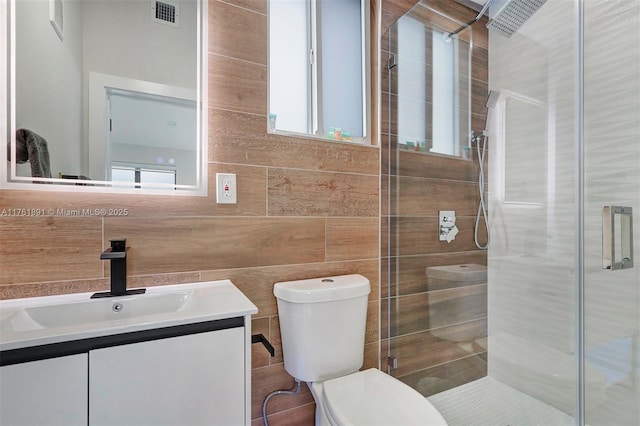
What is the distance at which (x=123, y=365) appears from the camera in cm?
75

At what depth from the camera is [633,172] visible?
45.4 inches

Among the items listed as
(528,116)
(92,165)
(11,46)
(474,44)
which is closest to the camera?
(11,46)

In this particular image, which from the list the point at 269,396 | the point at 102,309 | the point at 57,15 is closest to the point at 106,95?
the point at 57,15

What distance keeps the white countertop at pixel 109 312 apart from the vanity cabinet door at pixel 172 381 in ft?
0.17

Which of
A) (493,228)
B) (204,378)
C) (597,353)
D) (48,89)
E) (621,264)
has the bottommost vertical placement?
(597,353)

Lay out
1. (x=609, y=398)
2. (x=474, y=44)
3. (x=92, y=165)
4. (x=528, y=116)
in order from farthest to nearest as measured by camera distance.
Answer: (x=474, y=44) → (x=528, y=116) → (x=609, y=398) → (x=92, y=165)

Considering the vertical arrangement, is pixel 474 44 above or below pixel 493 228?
above

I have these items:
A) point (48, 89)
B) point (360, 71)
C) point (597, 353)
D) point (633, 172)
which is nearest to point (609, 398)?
point (597, 353)

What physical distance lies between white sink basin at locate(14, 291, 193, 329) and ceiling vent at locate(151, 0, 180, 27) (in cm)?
107

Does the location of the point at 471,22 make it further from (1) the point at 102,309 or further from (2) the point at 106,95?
(1) the point at 102,309

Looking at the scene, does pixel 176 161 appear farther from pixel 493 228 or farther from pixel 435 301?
pixel 493 228

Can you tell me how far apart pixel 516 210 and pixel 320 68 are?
48.4 inches

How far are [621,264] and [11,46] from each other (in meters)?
2.33

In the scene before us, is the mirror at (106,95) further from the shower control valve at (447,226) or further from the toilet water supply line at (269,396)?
the shower control valve at (447,226)
